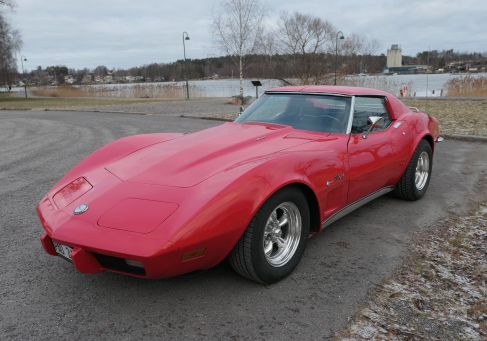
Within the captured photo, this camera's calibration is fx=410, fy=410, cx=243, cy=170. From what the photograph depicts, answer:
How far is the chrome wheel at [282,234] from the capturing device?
2814 millimetres

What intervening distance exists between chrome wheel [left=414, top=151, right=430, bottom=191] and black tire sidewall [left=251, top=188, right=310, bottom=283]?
2.35 m

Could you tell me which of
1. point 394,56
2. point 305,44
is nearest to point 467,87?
point 305,44

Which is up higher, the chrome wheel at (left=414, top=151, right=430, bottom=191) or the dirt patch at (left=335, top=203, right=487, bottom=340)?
the chrome wheel at (left=414, top=151, right=430, bottom=191)

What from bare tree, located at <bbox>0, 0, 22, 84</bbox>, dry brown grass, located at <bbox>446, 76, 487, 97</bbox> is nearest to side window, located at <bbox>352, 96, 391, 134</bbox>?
dry brown grass, located at <bbox>446, 76, 487, 97</bbox>

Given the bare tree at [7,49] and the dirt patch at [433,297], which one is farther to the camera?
the bare tree at [7,49]

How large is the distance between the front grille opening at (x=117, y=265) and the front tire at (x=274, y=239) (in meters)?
0.62

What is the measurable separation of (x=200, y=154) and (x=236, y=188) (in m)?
0.70

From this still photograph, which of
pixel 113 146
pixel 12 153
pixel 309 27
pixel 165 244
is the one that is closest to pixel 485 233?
pixel 165 244

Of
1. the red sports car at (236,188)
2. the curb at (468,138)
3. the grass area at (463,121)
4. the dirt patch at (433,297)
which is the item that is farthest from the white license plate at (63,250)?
the grass area at (463,121)

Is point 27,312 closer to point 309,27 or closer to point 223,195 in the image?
point 223,195

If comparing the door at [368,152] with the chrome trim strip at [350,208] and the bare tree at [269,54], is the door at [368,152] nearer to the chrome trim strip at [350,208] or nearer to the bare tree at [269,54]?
the chrome trim strip at [350,208]

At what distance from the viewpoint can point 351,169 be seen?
3.44m

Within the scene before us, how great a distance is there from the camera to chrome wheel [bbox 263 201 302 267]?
9.23 feet

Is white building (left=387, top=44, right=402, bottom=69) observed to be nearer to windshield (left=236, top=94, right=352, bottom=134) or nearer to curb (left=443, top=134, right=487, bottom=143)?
curb (left=443, top=134, right=487, bottom=143)
